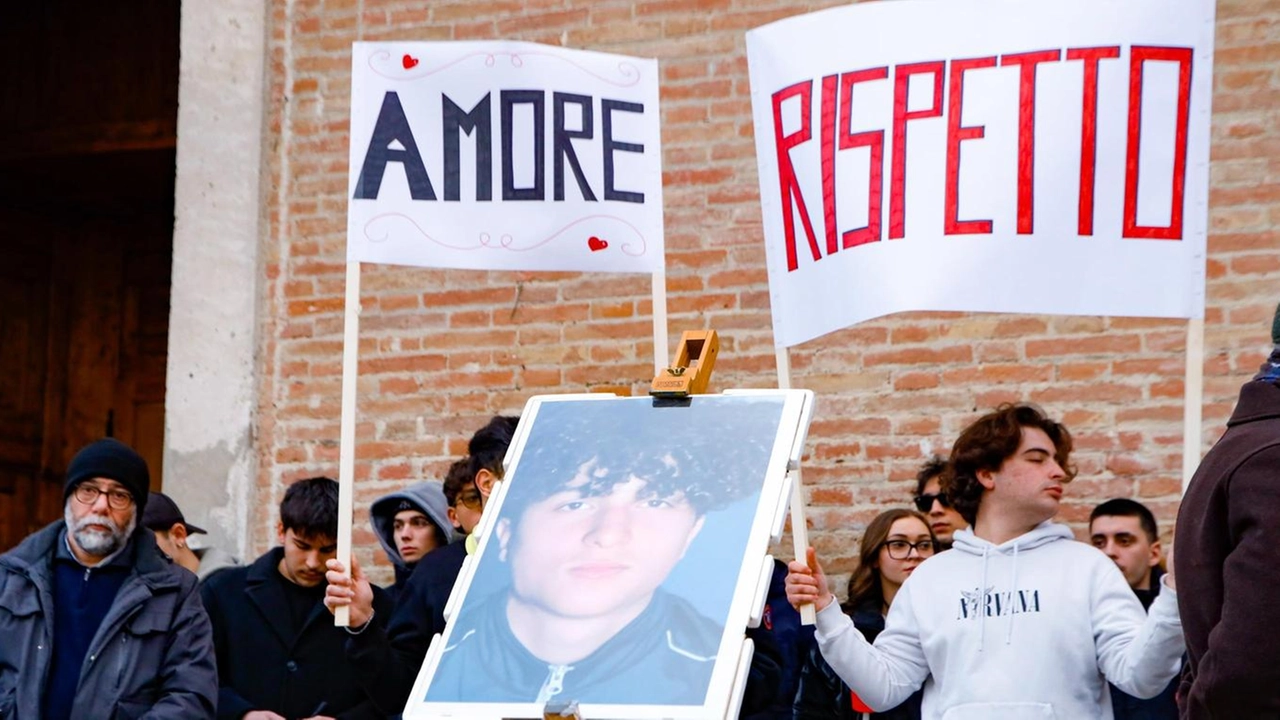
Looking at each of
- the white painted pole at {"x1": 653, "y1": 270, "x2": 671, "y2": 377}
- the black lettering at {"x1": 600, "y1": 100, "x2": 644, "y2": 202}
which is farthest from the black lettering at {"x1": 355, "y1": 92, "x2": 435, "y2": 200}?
the white painted pole at {"x1": 653, "y1": 270, "x2": 671, "y2": 377}

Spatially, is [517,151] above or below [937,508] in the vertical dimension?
above

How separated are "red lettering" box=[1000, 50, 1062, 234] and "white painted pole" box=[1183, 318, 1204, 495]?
52cm

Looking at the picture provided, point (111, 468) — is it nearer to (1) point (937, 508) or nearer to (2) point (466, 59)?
(2) point (466, 59)

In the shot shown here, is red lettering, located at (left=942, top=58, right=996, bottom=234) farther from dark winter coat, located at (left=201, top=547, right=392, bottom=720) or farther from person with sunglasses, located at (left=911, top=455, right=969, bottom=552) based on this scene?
dark winter coat, located at (left=201, top=547, right=392, bottom=720)

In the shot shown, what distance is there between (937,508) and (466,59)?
7.39ft

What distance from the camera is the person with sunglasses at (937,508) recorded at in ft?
21.6

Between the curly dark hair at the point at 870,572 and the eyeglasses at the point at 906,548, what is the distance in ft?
0.12

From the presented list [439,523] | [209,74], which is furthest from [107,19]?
[439,523]

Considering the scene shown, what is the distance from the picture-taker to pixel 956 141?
526cm

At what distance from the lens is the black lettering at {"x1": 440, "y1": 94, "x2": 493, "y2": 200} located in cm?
577

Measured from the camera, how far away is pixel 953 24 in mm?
5355

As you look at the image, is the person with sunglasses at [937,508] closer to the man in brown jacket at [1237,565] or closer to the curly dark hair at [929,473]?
the curly dark hair at [929,473]

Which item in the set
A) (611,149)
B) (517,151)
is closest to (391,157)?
(517,151)

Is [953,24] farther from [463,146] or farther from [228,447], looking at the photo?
[228,447]
